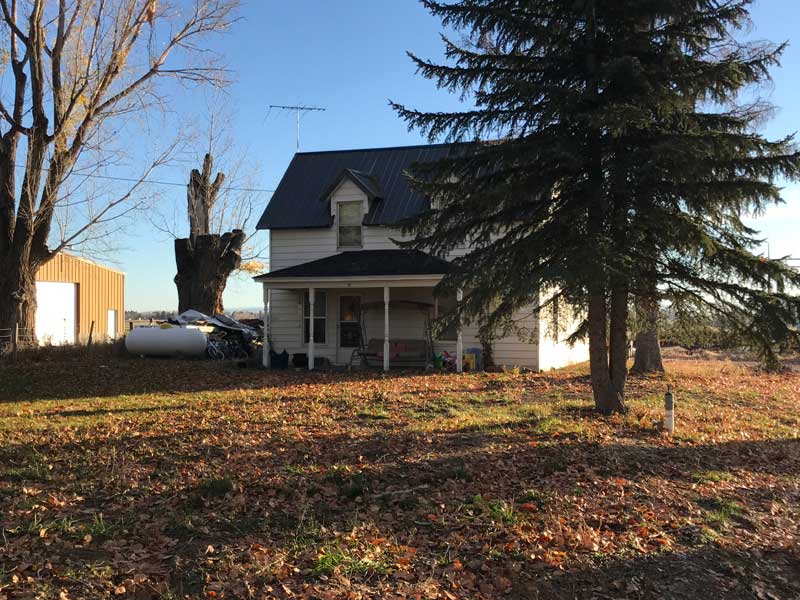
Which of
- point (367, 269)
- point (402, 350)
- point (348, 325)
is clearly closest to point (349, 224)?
point (367, 269)

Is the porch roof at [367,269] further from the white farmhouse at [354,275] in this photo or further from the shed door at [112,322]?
the shed door at [112,322]

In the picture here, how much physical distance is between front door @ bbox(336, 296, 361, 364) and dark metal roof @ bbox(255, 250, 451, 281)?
1.38 metres

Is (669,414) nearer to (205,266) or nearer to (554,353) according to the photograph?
(554,353)

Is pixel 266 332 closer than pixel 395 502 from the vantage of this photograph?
No

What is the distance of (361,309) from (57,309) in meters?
21.0

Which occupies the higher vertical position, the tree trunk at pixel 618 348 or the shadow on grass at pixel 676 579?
the tree trunk at pixel 618 348

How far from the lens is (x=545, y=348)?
18.3 meters

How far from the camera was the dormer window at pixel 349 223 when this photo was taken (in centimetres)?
1931

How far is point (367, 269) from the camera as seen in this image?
17.3m

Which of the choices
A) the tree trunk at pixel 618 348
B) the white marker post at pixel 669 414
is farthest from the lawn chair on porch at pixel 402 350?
the white marker post at pixel 669 414

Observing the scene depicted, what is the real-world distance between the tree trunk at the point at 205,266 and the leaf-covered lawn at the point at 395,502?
13404 mm

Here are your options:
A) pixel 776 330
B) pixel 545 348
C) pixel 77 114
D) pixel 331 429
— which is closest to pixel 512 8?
pixel 776 330

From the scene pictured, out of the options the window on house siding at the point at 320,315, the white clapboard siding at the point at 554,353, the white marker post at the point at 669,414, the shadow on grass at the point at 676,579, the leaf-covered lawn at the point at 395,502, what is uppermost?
the window on house siding at the point at 320,315

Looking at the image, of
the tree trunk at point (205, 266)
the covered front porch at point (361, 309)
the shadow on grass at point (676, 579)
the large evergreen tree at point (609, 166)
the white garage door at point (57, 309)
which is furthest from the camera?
the white garage door at point (57, 309)
